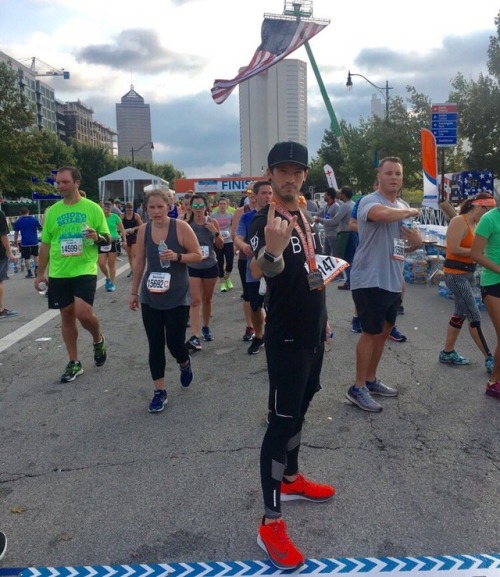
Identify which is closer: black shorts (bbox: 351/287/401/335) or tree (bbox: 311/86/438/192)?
black shorts (bbox: 351/287/401/335)

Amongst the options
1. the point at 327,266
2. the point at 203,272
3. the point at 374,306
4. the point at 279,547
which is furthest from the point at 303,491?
the point at 203,272

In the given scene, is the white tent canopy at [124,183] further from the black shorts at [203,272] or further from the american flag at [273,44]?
the black shorts at [203,272]

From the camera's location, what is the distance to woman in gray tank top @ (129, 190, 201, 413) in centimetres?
457

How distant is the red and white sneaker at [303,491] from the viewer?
313 cm

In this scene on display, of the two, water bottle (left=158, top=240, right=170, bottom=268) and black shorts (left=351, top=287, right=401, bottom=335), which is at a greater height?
water bottle (left=158, top=240, right=170, bottom=268)

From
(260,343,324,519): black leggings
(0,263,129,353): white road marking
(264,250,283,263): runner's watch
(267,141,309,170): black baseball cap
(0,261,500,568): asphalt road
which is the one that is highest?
(267,141,309,170): black baseball cap

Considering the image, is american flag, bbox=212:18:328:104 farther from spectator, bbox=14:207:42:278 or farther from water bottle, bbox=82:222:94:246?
water bottle, bbox=82:222:94:246

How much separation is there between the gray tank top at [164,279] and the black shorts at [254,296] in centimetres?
145

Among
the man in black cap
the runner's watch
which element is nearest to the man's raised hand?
the runner's watch

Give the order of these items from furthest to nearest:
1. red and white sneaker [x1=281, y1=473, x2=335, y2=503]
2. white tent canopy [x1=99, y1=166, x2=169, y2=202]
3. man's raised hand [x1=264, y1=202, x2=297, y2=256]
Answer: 1. white tent canopy [x1=99, y1=166, x2=169, y2=202]
2. red and white sneaker [x1=281, y1=473, x2=335, y2=503]
3. man's raised hand [x1=264, y1=202, x2=297, y2=256]

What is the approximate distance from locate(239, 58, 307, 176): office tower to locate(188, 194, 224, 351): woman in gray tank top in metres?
64.7

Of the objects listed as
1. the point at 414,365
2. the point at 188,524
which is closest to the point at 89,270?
the point at 188,524

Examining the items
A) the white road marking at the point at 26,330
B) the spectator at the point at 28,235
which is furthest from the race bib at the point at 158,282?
the spectator at the point at 28,235

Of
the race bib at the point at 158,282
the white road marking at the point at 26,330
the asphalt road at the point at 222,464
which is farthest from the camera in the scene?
the white road marking at the point at 26,330
